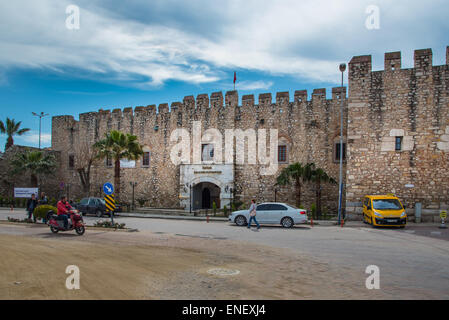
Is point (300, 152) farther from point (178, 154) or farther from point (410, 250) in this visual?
point (410, 250)

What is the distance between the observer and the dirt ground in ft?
18.2

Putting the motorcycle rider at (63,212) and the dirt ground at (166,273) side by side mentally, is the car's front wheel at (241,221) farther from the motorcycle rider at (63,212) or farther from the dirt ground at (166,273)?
the motorcycle rider at (63,212)

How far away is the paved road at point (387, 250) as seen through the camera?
678cm

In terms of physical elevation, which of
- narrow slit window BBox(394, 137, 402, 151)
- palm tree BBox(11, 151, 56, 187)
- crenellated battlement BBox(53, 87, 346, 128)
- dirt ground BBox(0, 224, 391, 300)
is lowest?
dirt ground BBox(0, 224, 391, 300)

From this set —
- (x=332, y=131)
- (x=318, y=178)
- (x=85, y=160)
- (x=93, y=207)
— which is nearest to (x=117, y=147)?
(x=93, y=207)

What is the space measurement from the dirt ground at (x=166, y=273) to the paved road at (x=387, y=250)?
2.54 feet

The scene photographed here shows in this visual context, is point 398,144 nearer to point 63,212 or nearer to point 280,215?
point 280,215

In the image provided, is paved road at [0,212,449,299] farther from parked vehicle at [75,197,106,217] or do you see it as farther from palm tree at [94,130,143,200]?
palm tree at [94,130,143,200]

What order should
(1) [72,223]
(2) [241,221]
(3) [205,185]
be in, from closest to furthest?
1. (1) [72,223]
2. (2) [241,221]
3. (3) [205,185]

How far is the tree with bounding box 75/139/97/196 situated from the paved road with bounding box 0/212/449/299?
2138 centimetres

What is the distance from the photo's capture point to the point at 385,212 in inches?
632

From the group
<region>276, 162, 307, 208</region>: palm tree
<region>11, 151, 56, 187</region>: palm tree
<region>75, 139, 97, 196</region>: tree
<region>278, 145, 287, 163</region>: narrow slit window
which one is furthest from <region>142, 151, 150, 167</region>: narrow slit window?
<region>276, 162, 307, 208</region>: palm tree

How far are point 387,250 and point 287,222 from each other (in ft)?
21.0
